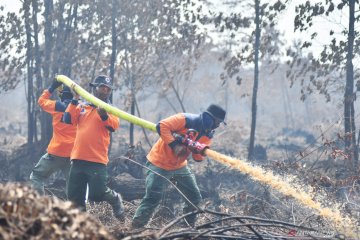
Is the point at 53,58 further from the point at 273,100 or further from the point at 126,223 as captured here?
the point at 273,100

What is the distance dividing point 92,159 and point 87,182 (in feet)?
1.12

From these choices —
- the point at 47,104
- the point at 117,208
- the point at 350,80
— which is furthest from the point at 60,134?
the point at 350,80

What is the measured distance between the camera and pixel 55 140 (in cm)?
734

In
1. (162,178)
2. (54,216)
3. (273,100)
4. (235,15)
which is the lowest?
(273,100)

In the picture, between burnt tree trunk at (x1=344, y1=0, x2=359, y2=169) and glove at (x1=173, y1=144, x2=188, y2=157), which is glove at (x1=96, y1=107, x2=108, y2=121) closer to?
glove at (x1=173, y1=144, x2=188, y2=157)

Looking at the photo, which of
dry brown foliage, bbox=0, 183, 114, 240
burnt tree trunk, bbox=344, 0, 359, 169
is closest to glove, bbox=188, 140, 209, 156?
dry brown foliage, bbox=0, 183, 114, 240

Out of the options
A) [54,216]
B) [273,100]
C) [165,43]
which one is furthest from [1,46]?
[273,100]

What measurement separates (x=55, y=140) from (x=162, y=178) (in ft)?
6.52

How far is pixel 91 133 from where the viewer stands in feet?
21.3

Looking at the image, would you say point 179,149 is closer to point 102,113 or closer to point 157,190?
point 157,190

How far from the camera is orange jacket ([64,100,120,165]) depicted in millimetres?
6422

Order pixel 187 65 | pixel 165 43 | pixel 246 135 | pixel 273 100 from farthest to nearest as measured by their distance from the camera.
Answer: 1. pixel 273 100
2. pixel 246 135
3. pixel 187 65
4. pixel 165 43

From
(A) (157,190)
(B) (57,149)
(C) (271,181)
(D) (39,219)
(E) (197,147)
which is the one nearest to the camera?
(D) (39,219)

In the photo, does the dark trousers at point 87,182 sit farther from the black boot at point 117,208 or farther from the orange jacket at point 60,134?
the orange jacket at point 60,134
